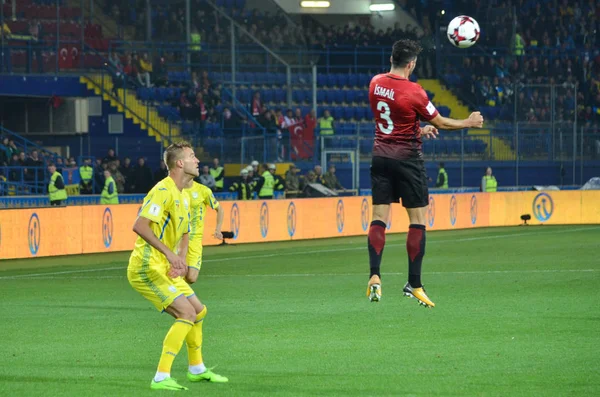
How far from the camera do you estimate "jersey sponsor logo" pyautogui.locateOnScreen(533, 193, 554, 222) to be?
34.4 m

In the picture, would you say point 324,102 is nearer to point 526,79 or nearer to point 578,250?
point 526,79

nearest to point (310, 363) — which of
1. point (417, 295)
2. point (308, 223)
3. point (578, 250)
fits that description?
point (417, 295)

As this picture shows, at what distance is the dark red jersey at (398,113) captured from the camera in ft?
33.0

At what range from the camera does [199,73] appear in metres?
39.5

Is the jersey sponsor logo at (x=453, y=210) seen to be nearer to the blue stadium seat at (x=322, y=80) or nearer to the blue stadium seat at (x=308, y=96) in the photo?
the blue stadium seat at (x=308, y=96)

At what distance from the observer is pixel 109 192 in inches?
1131

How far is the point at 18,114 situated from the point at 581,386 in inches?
1220

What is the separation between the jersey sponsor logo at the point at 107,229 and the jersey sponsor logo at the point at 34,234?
168 cm

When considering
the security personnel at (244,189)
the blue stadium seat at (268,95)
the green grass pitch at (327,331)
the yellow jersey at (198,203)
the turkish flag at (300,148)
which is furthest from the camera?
the blue stadium seat at (268,95)

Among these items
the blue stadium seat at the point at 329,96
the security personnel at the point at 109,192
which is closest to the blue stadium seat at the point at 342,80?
the blue stadium seat at the point at 329,96

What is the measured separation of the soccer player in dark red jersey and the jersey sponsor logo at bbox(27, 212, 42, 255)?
14.2 metres

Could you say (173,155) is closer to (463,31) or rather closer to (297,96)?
(463,31)

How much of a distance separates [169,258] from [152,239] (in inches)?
7.3

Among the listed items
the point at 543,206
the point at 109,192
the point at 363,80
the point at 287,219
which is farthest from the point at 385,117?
the point at 363,80
